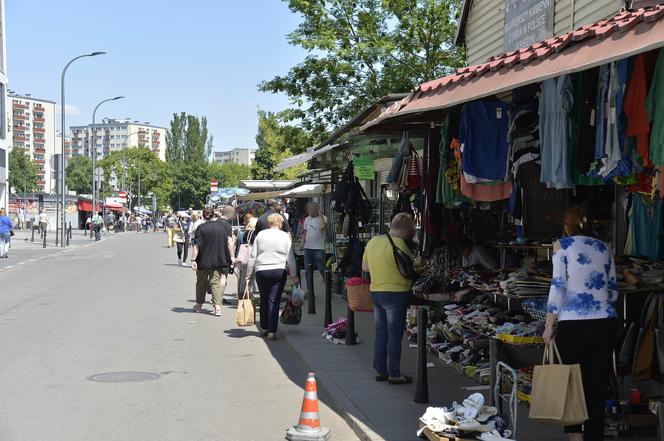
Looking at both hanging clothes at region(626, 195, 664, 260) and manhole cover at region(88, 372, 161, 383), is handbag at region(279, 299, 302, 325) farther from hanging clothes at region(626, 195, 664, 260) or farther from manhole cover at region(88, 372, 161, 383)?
hanging clothes at region(626, 195, 664, 260)

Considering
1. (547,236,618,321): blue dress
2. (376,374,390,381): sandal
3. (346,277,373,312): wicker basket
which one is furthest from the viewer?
(346,277,373,312): wicker basket

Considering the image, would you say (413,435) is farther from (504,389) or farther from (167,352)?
(167,352)

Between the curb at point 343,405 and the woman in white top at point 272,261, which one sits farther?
the woman in white top at point 272,261

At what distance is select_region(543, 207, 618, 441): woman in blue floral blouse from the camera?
18.2ft

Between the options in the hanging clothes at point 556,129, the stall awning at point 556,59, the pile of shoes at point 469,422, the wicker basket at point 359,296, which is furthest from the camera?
the wicker basket at point 359,296

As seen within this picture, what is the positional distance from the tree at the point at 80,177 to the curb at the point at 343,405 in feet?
420

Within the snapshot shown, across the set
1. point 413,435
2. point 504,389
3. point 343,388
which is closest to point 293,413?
point 343,388

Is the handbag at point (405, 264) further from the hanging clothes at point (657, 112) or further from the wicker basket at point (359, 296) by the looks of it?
the hanging clothes at point (657, 112)

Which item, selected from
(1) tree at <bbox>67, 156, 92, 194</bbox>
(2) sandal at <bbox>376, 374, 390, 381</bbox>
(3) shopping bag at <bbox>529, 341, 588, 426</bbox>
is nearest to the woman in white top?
(2) sandal at <bbox>376, 374, 390, 381</bbox>

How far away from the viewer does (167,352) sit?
34.2 feet

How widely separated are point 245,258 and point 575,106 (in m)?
7.60

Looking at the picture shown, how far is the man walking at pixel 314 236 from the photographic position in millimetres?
16031

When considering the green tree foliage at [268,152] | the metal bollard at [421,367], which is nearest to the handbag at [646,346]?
the metal bollard at [421,367]

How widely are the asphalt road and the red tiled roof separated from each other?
3.14 m
